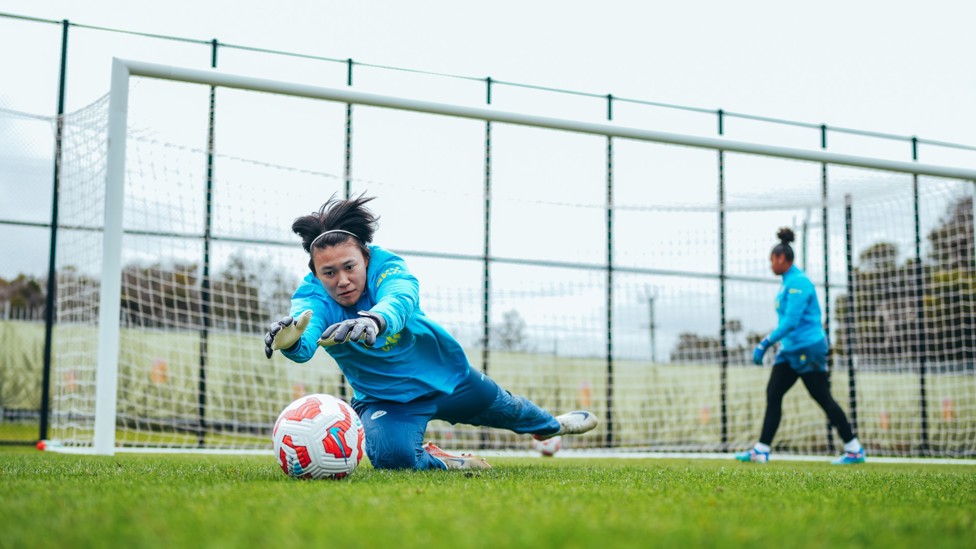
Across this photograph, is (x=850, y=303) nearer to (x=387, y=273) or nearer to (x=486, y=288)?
(x=486, y=288)

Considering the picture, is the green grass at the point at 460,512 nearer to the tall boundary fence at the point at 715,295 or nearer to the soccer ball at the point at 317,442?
the soccer ball at the point at 317,442

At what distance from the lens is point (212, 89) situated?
923 centimetres

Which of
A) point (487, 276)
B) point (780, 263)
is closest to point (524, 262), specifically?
point (487, 276)

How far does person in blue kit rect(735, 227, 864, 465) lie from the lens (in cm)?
730

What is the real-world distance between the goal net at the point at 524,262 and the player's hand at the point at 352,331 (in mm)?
3695

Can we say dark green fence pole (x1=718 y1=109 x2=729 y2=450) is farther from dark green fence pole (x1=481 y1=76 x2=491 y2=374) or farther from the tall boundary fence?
dark green fence pole (x1=481 y1=76 x2=491 y2=374)

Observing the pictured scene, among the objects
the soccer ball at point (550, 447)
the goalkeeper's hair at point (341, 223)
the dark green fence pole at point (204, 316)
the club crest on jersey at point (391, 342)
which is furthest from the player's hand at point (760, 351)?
the dark green fence pole at point (204, 316)

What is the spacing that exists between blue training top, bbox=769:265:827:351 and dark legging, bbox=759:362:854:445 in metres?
0.30

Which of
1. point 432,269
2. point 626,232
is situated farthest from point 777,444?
point 432,269

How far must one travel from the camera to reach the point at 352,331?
347 cm

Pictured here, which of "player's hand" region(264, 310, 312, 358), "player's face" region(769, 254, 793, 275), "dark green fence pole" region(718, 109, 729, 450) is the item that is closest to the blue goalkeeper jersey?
"player's hand" region(264, 310, 312, 358)

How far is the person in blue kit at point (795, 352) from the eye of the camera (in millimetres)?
7305

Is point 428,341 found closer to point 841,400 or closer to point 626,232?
point 626,232

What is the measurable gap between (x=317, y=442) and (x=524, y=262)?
6.45 m
